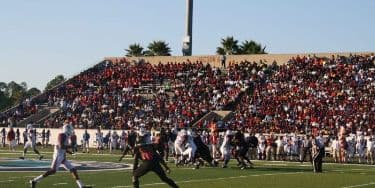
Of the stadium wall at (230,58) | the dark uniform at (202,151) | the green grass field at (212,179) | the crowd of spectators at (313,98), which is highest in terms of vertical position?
the stadium wall at (230,58)

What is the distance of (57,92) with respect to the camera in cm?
6353

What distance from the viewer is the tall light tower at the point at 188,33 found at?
2598 inches

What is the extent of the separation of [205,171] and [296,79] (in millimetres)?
27561

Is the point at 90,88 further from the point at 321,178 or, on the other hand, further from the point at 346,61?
the point at 321,178

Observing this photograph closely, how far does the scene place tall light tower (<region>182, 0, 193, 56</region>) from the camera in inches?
2598

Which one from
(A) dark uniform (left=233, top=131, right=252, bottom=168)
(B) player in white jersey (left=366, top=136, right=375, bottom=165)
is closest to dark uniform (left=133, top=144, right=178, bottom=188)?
(A) dark uniform (left=233, top=131, right=252, bottom=168)

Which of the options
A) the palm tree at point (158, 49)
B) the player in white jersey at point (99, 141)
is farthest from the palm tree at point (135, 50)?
the player in white jersey at point (99, 141)

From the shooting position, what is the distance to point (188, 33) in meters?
66.9

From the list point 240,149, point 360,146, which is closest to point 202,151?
point 240,149

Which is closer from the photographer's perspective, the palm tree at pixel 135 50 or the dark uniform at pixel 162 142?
the dark uniform at pixel 162 142

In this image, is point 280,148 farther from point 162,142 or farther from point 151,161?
point 151,161

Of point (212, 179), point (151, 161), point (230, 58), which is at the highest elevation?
point (230, 58)

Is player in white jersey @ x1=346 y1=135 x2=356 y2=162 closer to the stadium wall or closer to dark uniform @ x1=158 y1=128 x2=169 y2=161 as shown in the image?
dark uniform @ x1=158 y1=128 x2=169 y2=161

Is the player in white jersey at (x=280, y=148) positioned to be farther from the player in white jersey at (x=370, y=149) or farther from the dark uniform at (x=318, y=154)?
the dark uniform at (x=318, y=154)
